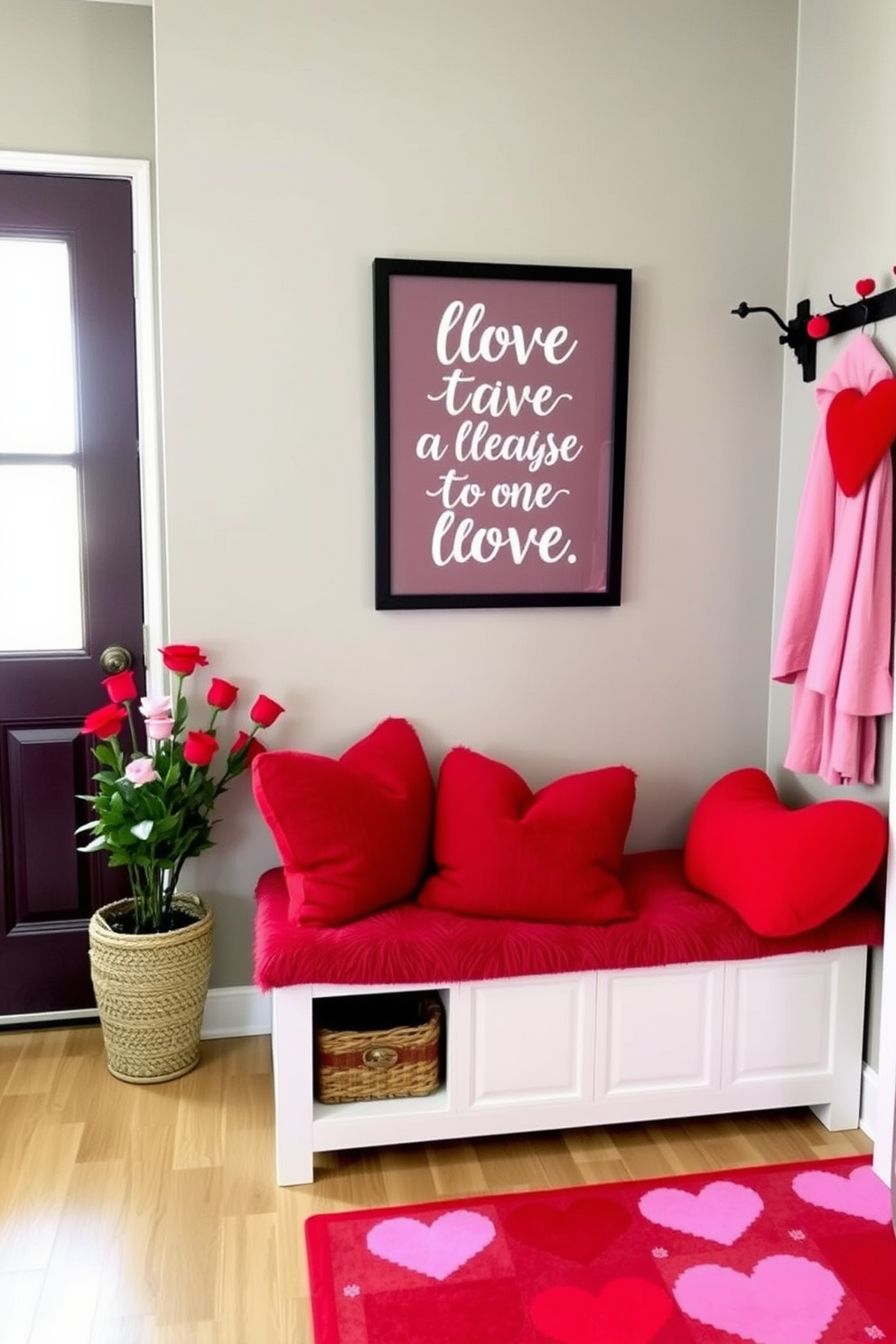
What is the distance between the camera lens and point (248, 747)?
2682 mm

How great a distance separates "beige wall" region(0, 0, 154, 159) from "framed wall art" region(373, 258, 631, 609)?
744 mm

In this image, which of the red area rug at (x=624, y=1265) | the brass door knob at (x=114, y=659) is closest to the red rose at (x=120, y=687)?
the brass door knob at (x=114, y=659)

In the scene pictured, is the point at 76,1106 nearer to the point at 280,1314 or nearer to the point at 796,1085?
the point at 280,1314

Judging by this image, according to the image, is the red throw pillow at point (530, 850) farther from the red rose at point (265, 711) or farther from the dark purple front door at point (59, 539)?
the dark purple front door at point (59, 539)

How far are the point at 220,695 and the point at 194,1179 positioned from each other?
999 millimetres

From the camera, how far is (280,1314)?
1919 millimetres

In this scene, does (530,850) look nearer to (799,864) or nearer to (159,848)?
(799,864)

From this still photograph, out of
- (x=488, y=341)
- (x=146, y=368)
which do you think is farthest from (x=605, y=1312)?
(x=146, y=368)

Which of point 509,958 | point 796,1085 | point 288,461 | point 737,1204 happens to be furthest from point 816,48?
point 737,1204

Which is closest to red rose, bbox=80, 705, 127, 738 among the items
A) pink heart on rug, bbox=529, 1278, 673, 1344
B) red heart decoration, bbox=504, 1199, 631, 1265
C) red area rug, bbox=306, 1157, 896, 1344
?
red area rug, bbox=306, 1157, 896, 1344

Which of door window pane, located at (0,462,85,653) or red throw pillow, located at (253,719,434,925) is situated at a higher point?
door window pane, located at (0,462,85,653)

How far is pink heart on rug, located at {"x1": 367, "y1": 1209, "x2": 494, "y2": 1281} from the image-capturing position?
6.67 ft

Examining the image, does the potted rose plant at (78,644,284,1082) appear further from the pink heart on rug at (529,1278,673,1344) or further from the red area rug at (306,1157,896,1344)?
the pink heart on rug at (529,1278,673,1344)

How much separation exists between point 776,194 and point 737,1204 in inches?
87.8
